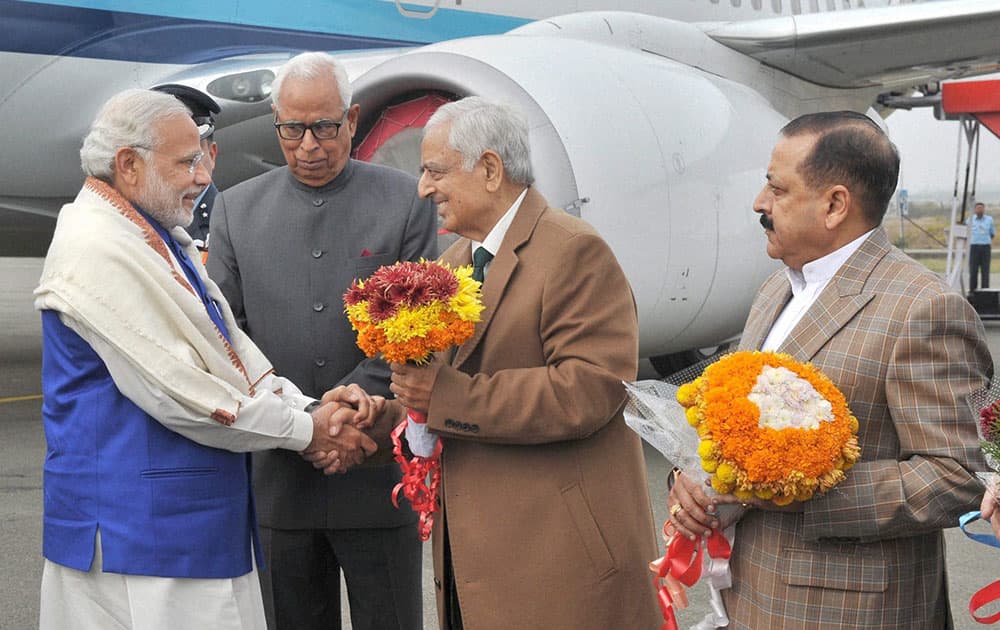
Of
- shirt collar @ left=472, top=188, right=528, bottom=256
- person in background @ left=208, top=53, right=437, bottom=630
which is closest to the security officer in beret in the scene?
person in background @ left=208, top=53, right=437, bottom=630

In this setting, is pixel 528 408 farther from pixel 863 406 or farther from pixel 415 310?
pixel 863 406

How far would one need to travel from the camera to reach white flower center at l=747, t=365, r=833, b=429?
1.64 meters

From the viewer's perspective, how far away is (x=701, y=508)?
70.6 inches

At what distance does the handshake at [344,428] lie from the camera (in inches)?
93.0

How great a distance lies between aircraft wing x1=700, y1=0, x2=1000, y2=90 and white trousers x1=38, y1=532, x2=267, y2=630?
5.67 meters

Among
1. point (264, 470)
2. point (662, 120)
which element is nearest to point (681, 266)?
point (662, 120)

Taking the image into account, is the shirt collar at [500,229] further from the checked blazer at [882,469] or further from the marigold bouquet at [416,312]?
the checked blazer at [882,469]

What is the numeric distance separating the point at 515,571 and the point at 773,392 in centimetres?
63

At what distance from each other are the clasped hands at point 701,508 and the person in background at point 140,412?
2.55ft

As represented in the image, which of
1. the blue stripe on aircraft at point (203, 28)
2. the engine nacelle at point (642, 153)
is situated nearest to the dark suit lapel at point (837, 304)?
the engine nacelle at point (642, 153)

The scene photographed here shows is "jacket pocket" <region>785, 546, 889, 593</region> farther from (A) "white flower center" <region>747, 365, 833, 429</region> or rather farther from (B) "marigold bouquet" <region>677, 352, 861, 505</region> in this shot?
(A) "white flower center" <region>747, 365, 833, 429</region>

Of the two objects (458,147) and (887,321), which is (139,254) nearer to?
(458,147)

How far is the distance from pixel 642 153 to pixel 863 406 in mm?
3175

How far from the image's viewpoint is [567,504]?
6.72ft
